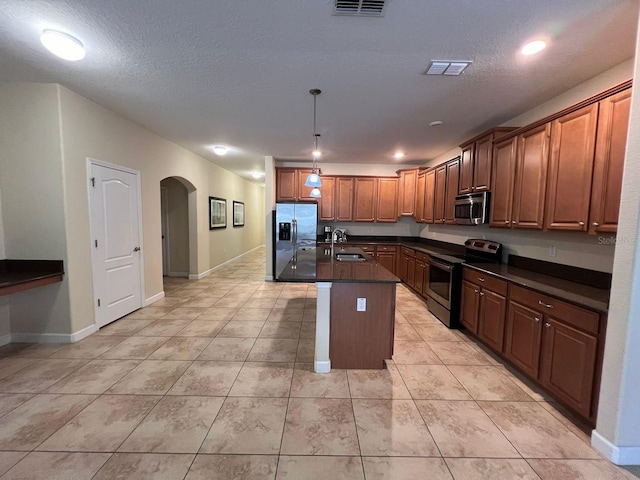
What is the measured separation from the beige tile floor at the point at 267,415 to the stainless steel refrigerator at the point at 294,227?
253cm

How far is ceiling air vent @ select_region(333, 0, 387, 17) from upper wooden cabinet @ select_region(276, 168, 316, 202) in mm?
4127

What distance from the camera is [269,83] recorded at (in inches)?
101

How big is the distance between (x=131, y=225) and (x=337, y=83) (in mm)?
3271

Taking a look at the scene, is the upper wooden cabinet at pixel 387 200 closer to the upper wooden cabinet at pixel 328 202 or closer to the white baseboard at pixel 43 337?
the upper wooden cabinet at pixel 328 202

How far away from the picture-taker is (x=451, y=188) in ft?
13.8

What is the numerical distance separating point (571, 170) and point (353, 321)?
7.31 feet

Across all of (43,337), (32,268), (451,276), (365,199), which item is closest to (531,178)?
(451,276)

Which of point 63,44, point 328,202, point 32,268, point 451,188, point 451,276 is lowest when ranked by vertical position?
point 451,276

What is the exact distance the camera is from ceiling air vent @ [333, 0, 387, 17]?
1.57 meters

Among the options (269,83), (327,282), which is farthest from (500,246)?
(269,83)

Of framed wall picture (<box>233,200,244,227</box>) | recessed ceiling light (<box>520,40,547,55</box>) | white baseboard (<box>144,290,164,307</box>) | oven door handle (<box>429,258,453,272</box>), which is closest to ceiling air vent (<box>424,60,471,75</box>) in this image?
recessed ceiling light (<box>520,40,547,55</box>)

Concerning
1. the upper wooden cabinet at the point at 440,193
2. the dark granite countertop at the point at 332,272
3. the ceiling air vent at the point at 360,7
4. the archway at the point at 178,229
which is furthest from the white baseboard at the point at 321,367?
the archway at the point at 178,229

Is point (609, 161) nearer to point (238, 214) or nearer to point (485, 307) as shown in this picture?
point (485, 307)

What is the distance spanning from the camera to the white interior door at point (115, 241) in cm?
319
